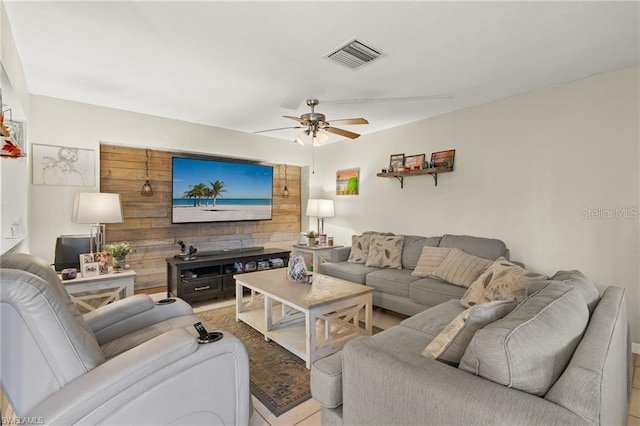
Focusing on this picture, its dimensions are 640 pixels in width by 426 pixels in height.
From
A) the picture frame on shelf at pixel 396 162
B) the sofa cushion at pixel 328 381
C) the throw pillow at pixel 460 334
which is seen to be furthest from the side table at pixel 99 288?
the picture frame on shelf at pixel 396 162

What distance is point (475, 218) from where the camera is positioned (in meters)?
3.55

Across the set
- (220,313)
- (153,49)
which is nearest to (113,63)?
→ (153,49)

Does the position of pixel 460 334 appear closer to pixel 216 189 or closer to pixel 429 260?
pixel 429 260

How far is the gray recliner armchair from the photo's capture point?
1.05 m

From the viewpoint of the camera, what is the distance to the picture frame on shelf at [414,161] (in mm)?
4035

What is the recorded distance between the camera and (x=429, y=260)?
334 centimetres

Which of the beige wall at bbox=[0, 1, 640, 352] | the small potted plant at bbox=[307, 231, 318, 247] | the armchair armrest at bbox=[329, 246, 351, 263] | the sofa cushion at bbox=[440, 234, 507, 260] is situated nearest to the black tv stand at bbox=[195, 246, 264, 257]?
the small potted plant at bbox=[307, 231, 318, 247]

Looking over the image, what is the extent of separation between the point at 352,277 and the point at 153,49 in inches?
113

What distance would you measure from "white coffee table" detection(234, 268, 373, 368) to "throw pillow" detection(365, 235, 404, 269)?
100cm

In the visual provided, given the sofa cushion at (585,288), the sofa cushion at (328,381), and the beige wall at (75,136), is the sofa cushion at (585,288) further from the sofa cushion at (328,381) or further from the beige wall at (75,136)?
the beige wall at (75,136)

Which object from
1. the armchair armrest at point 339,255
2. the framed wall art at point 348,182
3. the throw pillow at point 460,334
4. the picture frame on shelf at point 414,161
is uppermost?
the picture frame on shelf at point 414,161

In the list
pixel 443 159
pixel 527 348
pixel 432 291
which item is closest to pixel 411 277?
pixel 432 291

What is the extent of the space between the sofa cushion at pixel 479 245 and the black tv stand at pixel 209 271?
244cm

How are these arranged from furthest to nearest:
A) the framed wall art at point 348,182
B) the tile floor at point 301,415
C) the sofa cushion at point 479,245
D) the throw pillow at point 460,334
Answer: the framed wall art at point 348,182
the sofa cushion at point 479,245
the tile floor at point 301,415
the throw pillow at point 460,334
